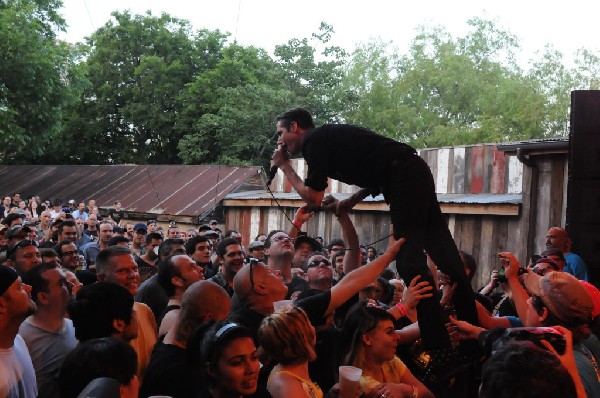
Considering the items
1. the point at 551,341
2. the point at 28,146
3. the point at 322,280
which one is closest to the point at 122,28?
the point at 28,146

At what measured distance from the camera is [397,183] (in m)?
4.79

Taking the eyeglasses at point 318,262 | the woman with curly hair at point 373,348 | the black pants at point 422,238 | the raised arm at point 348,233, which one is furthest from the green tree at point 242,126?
the woman with curly hair at point 373,348

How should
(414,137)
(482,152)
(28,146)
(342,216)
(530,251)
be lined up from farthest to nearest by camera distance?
1. (414,137)
2. (28,146)
3. (482,152)
4. (530,251)
5. (342,216)

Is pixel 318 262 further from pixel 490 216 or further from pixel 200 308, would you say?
pixel 490 216

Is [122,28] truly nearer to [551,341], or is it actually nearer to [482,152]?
[482,152]

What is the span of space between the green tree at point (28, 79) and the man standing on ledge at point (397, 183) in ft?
75.7

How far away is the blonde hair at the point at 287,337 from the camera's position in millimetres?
3756

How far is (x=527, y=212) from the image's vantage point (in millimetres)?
12391

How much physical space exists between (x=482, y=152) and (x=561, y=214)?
392cm

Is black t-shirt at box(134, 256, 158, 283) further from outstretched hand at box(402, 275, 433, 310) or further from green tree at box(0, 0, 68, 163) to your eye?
green tree at box(0, 0, 68, 163)

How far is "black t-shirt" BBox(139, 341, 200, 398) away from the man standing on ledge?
146cm

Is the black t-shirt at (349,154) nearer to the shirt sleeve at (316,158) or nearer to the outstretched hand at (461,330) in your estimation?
the shirt sleeve at (316,158)

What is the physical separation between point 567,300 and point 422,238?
51.2 inches

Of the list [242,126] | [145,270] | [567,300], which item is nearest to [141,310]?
[567,300]
